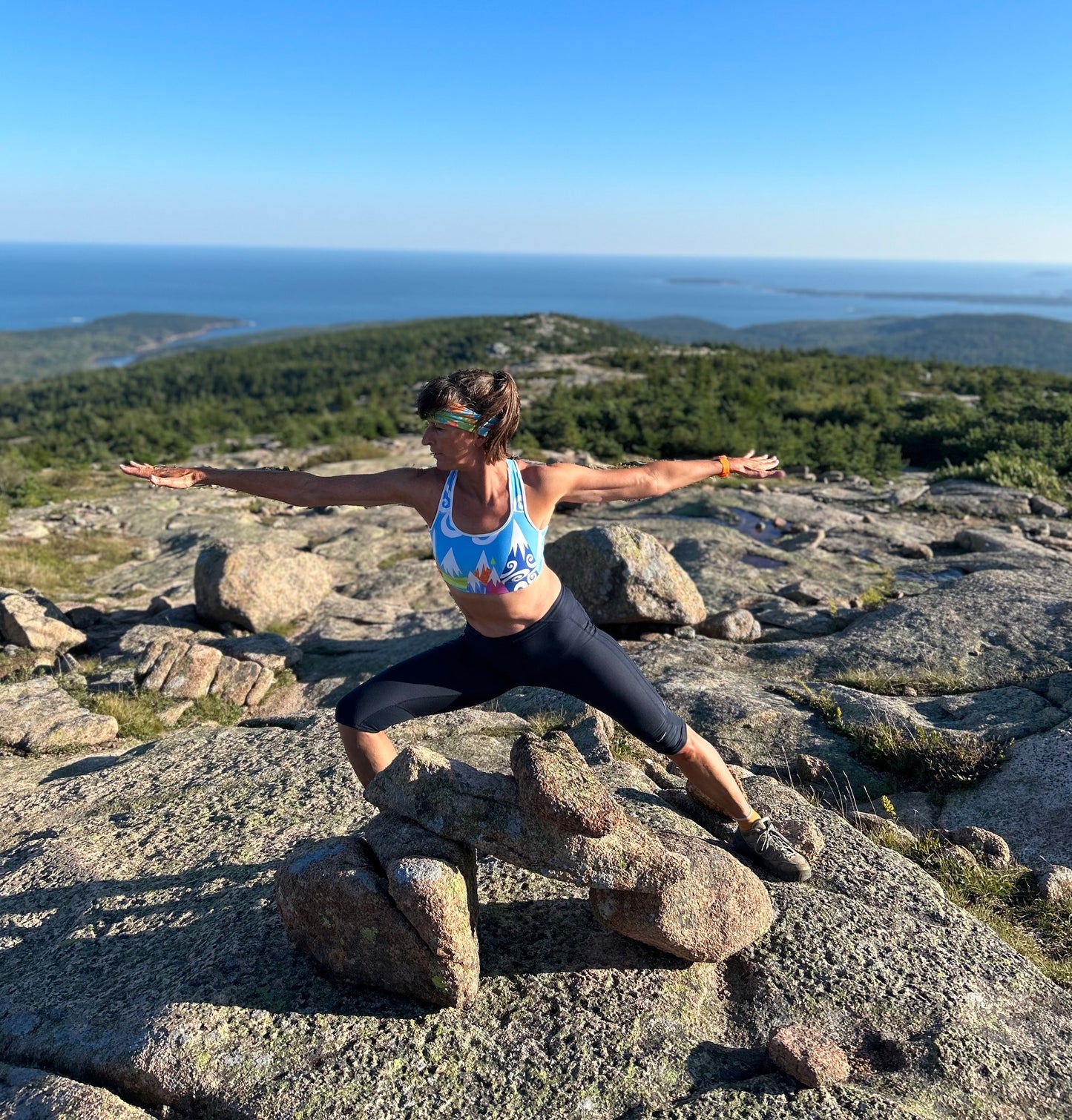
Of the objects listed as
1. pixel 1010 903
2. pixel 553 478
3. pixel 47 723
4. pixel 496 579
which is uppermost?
pixel 553 478

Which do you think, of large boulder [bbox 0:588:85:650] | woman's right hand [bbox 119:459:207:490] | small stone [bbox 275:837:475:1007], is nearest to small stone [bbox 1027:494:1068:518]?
small stone [bbox 275:837:475:1007]

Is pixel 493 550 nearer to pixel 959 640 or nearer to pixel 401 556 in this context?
pixel 959 640

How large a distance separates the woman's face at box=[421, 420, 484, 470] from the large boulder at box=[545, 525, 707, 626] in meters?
5.73

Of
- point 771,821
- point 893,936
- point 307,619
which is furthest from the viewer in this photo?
point 307,619

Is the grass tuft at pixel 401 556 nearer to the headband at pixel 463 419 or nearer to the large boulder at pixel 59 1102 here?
the headband at pixel 463 419

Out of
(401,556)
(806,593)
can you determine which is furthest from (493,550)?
(401,556)

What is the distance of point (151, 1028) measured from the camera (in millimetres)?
3840

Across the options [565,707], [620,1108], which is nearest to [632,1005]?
[620,1108]

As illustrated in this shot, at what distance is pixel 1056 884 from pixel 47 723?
8872mm

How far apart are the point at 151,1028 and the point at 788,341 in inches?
8252

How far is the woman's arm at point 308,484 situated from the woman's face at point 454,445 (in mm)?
273

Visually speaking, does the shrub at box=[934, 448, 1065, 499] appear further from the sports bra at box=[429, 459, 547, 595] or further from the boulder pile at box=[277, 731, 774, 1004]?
the sports bra at box=[429, 459, 547, 595]

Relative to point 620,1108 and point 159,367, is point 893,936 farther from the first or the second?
point 159,367

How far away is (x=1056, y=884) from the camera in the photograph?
5395 millimetres
